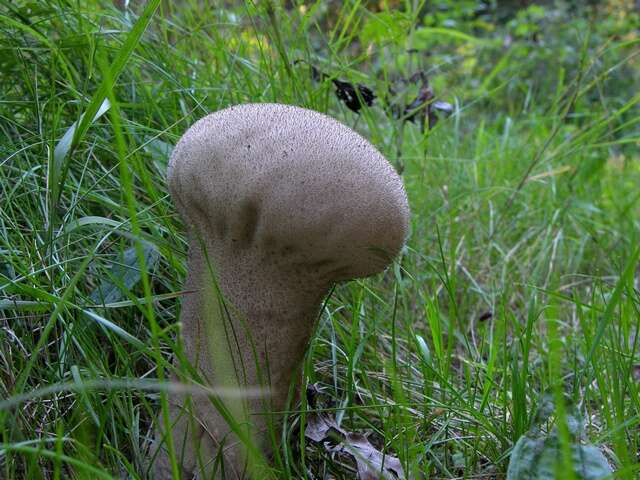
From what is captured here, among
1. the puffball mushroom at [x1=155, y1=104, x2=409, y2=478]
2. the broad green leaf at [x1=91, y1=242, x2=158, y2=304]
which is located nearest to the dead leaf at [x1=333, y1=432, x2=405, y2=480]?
the puffball mushroom at [x1=155, y1=104, x2=409, y2=478]

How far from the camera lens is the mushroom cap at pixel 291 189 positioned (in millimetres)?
858

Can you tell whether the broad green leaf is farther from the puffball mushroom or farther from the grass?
the puffball mushroom

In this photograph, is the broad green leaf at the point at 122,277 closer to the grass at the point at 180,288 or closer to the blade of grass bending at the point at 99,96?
the grass at the point at 180,288

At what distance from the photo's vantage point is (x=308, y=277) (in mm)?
953

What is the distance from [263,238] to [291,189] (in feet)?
0.29

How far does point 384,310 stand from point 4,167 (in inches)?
33.6

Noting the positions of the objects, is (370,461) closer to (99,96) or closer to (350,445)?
(350,445)

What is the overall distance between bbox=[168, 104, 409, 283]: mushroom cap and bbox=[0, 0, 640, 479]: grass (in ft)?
0.38

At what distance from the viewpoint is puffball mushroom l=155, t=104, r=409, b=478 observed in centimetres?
86

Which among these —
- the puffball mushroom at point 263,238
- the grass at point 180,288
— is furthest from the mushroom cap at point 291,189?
the grass at point 180,288

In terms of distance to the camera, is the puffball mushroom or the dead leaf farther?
the dead leaf

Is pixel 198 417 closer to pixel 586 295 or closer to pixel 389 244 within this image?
pixel 389 244

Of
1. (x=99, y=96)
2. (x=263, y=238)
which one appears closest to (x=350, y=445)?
(x=263, y=238)

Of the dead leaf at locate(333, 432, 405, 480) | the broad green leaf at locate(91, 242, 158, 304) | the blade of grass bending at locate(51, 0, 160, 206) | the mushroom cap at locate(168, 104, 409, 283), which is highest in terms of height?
the blade of grass bending at locate(51, 0, 160, 206)
